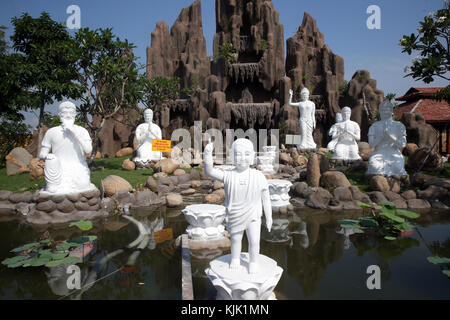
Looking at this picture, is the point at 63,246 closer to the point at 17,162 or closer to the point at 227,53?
the point at 17,162

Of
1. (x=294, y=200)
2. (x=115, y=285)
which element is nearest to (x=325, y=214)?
(x=294, y=200)

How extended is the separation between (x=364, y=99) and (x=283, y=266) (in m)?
17.9

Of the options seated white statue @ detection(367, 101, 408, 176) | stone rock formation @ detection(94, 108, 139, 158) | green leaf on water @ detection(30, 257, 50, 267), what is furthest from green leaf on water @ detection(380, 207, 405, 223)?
stone rock formation @ detection(94, 108, 139, 158)

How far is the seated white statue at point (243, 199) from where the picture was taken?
9.48 ft

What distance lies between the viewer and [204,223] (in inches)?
191

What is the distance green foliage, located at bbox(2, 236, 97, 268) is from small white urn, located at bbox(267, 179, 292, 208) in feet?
A: 13.9

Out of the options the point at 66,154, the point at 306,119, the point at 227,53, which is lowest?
the point at 66,154

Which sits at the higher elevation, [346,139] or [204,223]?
[346,139]

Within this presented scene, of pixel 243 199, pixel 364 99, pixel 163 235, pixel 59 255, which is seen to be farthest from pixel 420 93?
pixel 59 255

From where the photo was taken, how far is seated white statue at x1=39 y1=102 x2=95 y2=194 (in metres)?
6.23

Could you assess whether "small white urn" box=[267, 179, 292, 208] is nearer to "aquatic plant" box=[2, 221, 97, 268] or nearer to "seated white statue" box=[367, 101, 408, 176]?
"seated white statue" box=[367, 101, 408, 176]

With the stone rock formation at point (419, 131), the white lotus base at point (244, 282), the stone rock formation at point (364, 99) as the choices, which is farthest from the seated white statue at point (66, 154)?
the stone rock formation at point (364, 99)

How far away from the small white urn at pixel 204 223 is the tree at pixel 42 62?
8.04 metres

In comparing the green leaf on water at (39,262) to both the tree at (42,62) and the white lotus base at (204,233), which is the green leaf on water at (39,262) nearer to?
the white lotus base at (204,233)
